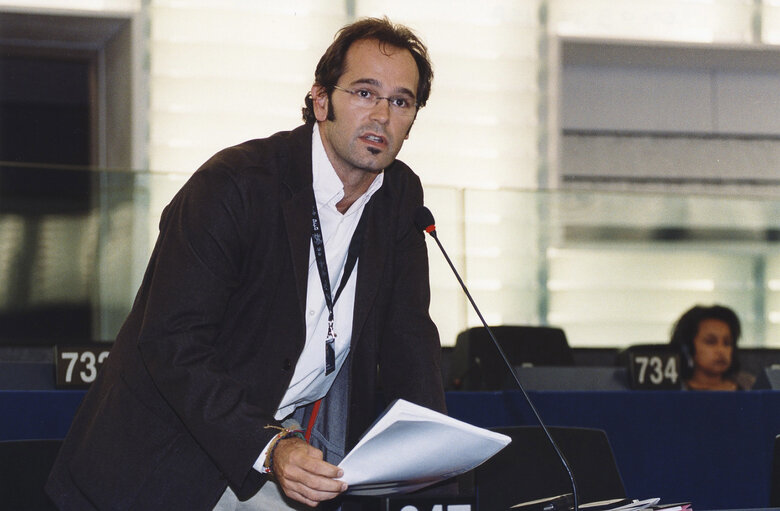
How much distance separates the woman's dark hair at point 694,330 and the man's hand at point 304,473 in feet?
11.1

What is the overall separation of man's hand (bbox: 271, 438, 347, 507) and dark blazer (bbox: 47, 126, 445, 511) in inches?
1.8

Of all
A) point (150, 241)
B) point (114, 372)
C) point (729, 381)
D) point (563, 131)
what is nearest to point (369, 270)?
point (114, 372)

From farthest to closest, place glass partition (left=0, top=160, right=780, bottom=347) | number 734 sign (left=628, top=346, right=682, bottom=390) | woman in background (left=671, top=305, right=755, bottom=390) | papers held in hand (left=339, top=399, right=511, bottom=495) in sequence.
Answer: glass partition (left=0, top=160, right=780, bottom=347)
woman in background (left=671, top=305, right=755, bottom=390)
number 734 sign (left=628, top=346, right=682, bottom=390)
papers held in hand (left=339, top=399, right=511, bottom=495)

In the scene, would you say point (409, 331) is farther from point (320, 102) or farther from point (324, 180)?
point (320, 102)

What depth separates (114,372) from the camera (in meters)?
1.76

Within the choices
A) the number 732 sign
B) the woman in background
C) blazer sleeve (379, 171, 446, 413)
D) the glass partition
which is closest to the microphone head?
blazer sleeve (379, 171, 446, 413)

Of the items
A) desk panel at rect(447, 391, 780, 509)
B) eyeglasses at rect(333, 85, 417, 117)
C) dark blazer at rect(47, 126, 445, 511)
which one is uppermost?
eyeglasses at rect(333, 85, 417, 117)

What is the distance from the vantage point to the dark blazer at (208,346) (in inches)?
64.5

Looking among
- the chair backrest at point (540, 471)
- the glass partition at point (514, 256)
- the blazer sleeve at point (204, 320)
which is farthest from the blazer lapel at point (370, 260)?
the glass partition at point (514, 256)

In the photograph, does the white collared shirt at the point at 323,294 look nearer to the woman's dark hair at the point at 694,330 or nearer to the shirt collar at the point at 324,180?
the shirt collar at the point at 324,180

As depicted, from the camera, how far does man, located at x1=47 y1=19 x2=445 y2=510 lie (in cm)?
164

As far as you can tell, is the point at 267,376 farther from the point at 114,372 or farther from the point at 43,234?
the point at 43,234

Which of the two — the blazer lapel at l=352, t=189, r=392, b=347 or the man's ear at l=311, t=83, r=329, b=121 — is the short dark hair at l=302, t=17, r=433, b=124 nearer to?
the man's ear at l=311, t=83, r=329, b=121

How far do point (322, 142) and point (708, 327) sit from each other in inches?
125
